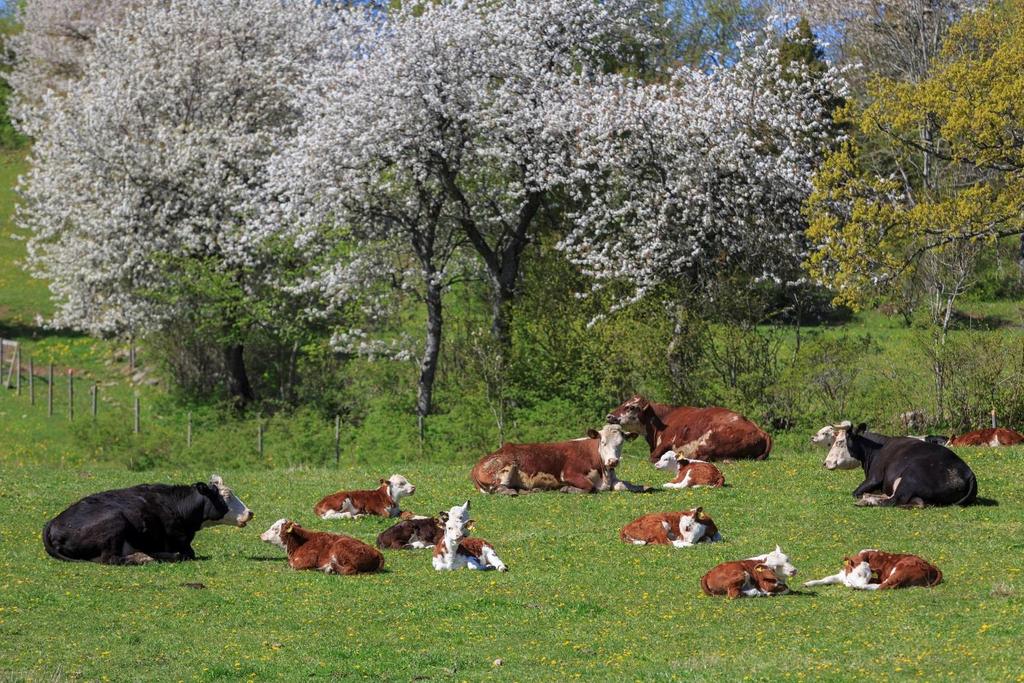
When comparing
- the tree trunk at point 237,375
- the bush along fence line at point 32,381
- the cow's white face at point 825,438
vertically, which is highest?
the cow's white face at point 825,438

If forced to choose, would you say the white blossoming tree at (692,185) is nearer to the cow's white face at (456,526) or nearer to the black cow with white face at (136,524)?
the black cow with white face at (136,524)

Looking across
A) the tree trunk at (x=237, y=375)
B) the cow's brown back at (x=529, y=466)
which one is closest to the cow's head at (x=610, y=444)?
the cow's brown back at (x=529, y=466)

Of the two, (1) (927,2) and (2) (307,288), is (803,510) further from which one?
(1) (927,2)

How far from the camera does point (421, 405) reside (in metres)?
40.4

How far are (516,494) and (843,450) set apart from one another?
5.44m

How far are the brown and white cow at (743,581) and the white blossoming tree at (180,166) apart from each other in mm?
31227

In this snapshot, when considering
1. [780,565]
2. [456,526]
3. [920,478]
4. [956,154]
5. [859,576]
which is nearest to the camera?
[780,565]

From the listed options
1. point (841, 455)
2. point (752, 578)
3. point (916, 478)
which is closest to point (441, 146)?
point (841, 455)

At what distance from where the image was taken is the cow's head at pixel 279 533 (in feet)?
58.6

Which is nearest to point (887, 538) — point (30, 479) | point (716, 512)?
point (716, 512)

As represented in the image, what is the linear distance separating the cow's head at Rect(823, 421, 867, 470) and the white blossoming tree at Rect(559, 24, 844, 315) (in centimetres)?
1424

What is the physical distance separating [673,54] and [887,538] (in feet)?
114

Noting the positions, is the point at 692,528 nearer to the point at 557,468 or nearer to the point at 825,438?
the point at 557,468

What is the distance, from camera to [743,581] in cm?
1556
